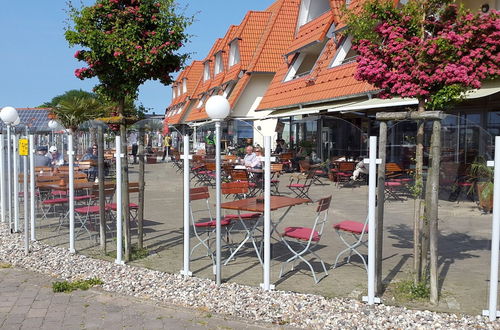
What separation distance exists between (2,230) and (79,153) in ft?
8.20

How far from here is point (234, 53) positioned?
3055 centimetres

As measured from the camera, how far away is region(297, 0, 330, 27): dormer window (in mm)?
20656

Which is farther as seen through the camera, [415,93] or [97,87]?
[97,87]

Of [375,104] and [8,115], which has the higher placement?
[375,104]

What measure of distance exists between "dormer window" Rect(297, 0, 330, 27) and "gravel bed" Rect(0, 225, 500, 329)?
1708 cm

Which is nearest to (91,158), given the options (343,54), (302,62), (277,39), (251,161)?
(251,161)

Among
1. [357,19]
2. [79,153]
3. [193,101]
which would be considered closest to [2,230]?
[79,153]

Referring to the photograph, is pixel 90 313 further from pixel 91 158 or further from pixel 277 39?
pixel 277 39

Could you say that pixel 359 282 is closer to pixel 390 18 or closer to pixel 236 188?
pixel 236 188

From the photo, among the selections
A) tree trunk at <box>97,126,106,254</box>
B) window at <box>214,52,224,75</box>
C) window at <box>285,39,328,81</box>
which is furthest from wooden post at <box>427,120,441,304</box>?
window at <box>214,52,224,75</box>

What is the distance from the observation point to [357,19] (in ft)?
16.3

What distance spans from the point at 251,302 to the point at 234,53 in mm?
27244

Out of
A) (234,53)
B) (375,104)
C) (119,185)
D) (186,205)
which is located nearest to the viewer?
(186,205)

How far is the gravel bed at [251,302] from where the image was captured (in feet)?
13.4
